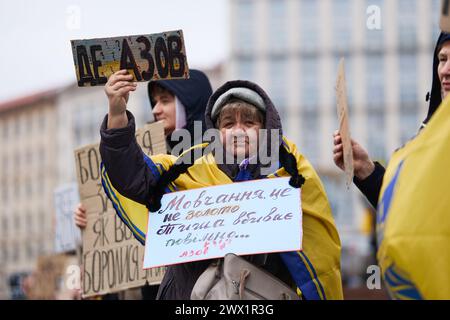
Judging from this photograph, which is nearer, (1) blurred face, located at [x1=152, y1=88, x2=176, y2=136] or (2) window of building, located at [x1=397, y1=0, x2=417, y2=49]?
(1) blurred face, located at [x1=152, y1=88, x2=176, y2=136]

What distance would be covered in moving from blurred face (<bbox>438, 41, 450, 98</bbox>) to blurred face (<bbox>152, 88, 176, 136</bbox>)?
177 centimetres

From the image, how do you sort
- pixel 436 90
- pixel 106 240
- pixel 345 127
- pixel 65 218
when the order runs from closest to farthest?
pixel 345 127 → pixel 436 90 → pixel 106 240 → pixel 65 218

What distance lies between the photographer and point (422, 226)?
3.28 metres

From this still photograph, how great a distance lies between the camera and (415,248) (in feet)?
10.7

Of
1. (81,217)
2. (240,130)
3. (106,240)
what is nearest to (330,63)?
(81,217)

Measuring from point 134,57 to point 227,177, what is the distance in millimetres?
556

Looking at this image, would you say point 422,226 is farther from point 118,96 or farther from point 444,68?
point 118,96

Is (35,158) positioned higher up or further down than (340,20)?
further down

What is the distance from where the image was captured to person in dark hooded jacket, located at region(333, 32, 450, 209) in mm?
4383

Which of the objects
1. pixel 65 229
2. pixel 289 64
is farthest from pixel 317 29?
pixel 65 229

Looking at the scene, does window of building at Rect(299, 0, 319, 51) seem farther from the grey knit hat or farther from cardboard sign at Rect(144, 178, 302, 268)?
cardboard sign at Rect(144, 178, 302, 268)

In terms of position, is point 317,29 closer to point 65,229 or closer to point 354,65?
point 354,65

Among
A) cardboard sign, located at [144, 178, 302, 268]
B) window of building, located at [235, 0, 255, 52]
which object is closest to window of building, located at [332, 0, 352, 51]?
window of building, located at [235, 0, 255, 52]

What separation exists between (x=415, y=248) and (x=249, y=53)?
60.2m
